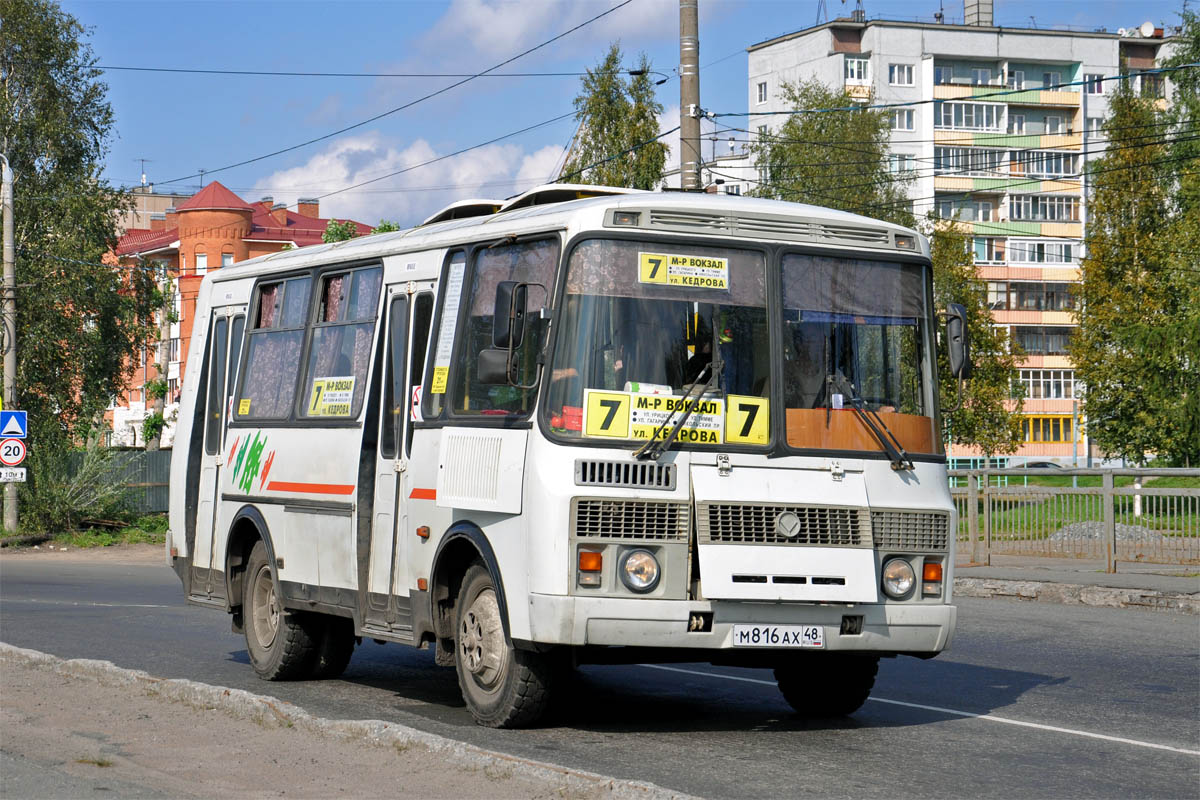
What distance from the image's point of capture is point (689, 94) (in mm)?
21891

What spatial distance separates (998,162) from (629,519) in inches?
3654

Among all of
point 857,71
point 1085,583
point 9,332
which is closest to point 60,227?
point 9,332

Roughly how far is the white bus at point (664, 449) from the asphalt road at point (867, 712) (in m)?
0.48

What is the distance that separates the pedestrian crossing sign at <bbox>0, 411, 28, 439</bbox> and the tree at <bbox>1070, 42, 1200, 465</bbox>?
32714 millimetres

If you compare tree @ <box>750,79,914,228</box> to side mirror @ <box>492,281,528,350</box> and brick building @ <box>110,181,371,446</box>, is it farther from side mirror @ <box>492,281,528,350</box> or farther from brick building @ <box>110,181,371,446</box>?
side mirror @ <box>492,281,528,350</box>

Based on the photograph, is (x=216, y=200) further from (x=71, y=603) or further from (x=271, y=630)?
(x=271, y=630)

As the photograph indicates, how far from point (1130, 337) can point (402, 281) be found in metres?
44.6

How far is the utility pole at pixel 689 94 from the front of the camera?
21.9 m

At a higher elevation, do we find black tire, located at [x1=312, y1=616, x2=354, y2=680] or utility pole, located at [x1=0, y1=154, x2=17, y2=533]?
utility pole, located at [x1=0, y1=154, x2=17, y2=533]

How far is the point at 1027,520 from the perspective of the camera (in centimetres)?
2398

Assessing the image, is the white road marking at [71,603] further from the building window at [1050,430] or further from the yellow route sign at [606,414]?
the building window at [1050,430]

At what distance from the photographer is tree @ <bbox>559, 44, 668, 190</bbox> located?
43812 millimetres

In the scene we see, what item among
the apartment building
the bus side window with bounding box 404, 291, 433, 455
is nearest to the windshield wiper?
the bus side window with bounding box 404, 291, 433, 455

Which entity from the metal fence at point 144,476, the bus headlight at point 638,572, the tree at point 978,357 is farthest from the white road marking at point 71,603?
the tree at point 978,357
